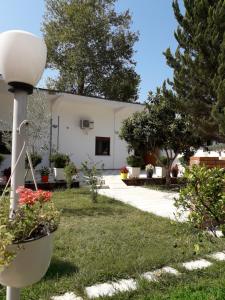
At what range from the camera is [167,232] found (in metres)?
5.75

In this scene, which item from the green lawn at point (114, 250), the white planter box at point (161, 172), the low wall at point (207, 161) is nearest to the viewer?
the green lawn at point (114, 250)

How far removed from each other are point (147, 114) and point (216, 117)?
4089 millimetres

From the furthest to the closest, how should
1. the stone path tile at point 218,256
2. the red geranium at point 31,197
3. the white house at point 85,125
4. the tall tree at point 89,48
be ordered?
the tall tree at point 89,48, the white house at point 85,125, the stone path tile at point 218,256, the red geranium at point 31,197

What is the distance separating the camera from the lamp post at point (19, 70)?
7.45 feet

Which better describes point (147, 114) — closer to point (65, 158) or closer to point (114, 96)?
point (65, 158)

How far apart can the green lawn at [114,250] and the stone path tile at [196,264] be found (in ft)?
0.44

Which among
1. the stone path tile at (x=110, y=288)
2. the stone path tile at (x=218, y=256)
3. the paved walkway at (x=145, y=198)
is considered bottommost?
the stone path tile at (x=110, y=288)

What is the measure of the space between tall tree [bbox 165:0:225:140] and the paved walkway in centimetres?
250

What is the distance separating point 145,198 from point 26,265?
8.32 meters

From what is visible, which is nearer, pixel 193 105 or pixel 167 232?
pixel 167 232

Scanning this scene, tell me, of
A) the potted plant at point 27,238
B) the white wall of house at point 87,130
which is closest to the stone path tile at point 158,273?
the potted plant at point 27,238

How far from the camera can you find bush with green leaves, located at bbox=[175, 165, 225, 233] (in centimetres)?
296

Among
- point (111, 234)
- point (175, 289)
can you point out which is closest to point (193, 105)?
point (111, 234)

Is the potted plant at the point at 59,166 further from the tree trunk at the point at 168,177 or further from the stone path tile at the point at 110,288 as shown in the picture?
the stone path tile at the point at 110,288
